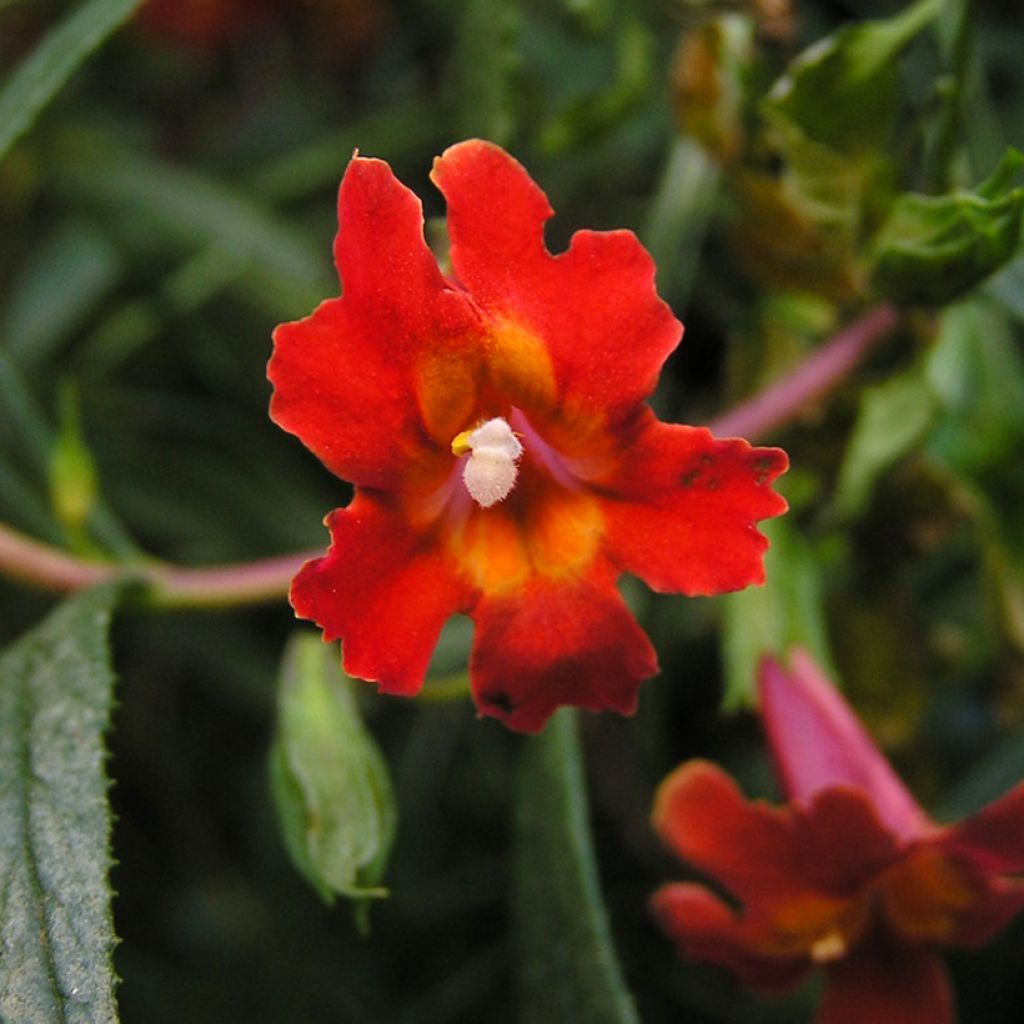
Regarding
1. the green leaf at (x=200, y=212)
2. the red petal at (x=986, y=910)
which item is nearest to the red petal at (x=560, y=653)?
the red petal at (x=986, y=910)

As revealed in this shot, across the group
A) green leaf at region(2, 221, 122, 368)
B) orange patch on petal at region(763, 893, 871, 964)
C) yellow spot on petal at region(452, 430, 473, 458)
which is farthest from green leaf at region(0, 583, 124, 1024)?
green leaf at region(2, 221, 122, 368)

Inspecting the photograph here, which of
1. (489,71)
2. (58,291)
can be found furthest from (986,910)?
(58,291)

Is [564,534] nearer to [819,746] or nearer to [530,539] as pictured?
[530,539]

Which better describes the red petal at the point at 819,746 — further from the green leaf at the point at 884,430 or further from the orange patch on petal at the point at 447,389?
the orange patch on petal at the point at 447,389

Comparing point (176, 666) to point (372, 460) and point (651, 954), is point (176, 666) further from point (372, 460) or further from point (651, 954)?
point (372, 460)

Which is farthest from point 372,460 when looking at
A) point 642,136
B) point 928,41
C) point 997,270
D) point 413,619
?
point 642,136
